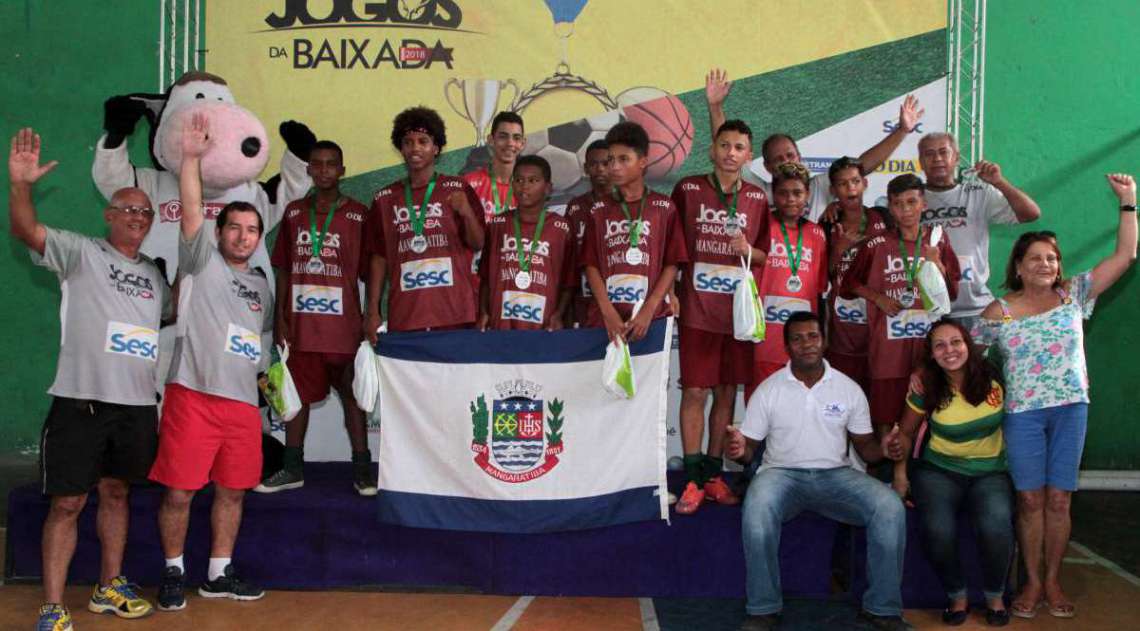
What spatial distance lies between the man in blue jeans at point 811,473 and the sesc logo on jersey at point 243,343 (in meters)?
2.10

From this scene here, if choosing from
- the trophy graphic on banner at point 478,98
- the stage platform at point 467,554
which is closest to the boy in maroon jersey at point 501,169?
the trophy graphic on banner at point 478,98

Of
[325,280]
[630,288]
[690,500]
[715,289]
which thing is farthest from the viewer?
[325,280]

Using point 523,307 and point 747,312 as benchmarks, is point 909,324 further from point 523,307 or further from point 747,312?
point 523,307

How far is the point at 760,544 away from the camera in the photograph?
387 centimetres

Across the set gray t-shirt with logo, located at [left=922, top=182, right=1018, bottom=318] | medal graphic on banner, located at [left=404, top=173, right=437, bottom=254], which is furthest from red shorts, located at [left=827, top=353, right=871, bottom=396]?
medal graphic on banner, located at [left=404, top=173, right=437, bottom=254]

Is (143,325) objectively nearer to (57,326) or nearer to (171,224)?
(171,224)

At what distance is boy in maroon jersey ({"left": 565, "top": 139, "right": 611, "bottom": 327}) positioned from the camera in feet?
15.5

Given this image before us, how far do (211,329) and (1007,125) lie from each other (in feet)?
17.1

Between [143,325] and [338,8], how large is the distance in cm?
307

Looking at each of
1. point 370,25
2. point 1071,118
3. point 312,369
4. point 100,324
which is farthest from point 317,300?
point 1071,118

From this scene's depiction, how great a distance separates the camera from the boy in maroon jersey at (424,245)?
15.3 ft

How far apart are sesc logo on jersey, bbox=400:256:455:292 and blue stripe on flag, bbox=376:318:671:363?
1.09 ft

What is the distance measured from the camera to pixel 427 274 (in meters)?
4.66

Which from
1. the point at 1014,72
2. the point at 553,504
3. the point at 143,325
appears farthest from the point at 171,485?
the point at 1014,72
